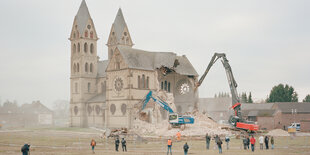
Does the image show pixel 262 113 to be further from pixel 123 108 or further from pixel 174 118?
pixel 174 118

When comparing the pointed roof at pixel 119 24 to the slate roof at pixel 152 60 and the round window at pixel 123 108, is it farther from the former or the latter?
the round window at pixel 123 108

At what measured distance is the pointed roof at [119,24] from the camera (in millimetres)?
94625

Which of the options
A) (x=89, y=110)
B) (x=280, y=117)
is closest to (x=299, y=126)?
(x=280, y=117)

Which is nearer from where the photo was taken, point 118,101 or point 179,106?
point 118,101

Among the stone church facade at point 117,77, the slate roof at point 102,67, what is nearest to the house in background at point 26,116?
the stone church facade at point 117,77

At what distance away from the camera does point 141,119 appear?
6756 cm

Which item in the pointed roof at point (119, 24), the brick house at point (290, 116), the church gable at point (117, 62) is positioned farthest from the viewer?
the pointed roof at point (119, 24)

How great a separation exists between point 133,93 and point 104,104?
11.6 metres

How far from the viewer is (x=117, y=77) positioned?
251ft

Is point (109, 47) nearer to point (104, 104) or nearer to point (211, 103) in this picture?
point (104, 104)

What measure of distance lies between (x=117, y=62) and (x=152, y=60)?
7.01 metres

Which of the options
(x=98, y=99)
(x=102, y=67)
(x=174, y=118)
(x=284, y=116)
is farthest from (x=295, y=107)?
(x=102, y=67)

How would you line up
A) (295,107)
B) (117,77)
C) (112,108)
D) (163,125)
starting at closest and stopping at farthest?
(163,125) < (295,107) < (117,77) < (112,108)

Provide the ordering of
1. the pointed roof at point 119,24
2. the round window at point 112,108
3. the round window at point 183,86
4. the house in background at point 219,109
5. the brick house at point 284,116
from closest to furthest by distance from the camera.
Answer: the brick house at point 284,116
the round window at point 112,108
the round window at point 183,86
the pointed roof at point 119,24
the house in background at point 219,109
